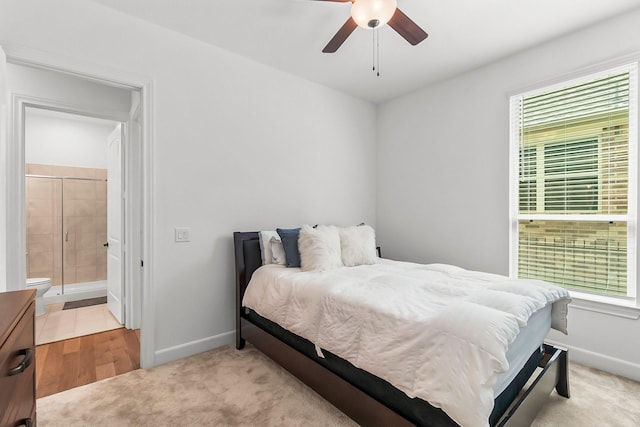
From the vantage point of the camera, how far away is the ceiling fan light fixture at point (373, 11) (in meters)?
1.66

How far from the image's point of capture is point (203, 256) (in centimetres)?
268

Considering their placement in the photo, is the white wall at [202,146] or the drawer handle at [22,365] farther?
the white wall at [202,146]

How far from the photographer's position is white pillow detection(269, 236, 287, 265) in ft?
8.75

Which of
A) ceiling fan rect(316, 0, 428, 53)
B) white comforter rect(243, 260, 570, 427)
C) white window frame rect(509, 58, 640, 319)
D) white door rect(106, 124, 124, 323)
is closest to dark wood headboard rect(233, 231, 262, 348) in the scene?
white comforter rect(243, 260, 570, 427)

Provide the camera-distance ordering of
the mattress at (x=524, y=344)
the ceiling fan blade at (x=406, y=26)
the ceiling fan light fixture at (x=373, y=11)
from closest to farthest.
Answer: the mattress at (x=524, y=344) < the ceiling fan light fixture at (x=373, y=11) < the ceiling fan blade at (x=406, y=26)

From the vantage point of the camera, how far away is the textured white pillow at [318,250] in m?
2.48

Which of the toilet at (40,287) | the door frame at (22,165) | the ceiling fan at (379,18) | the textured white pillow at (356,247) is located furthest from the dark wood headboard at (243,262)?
the toilet at (40,287)

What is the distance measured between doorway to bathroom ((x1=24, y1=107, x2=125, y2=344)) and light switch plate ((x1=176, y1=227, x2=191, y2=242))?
82.8 inches

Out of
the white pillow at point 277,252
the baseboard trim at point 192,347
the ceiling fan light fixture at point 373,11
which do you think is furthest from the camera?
the white pillow at point 277,252

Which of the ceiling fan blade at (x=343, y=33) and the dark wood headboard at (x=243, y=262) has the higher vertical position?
the ceiling fan blade at (x=343, y=33)

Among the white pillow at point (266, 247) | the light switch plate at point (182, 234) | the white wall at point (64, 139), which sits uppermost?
the white wall at point (64, 139)

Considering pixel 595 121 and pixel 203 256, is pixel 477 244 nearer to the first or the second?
pixel 595 121

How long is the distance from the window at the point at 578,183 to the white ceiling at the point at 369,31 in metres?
0.51

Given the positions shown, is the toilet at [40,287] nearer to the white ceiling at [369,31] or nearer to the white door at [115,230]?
the white door at [115,230]
